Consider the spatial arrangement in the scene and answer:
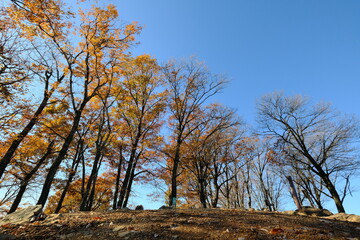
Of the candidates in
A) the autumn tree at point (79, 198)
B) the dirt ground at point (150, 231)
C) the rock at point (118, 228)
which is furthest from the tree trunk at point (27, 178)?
the rock at point (118, 228)

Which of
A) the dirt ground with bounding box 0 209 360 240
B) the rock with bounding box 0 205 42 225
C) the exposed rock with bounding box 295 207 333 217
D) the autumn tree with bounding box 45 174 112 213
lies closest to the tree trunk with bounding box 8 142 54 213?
the autumn tree with bounding box 45 174 112 213

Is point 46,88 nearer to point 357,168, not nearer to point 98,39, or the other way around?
point 98,39

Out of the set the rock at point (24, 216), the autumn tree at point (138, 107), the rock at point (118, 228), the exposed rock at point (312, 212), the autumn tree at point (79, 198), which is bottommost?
the rock at point (118, 228)

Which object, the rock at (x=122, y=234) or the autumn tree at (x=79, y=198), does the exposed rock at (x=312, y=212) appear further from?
the autumn tree at (x=79, y=198)

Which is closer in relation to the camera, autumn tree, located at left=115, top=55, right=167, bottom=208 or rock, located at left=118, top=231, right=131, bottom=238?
rock, located at left=118, top=231, right=131, bottom=238

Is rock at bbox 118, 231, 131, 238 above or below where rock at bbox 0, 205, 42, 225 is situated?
below

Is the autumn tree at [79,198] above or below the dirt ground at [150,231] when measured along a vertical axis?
above

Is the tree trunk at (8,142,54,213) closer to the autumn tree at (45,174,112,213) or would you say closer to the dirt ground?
the autumn tree at (45,174,112,213)

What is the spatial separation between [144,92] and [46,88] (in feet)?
23.4

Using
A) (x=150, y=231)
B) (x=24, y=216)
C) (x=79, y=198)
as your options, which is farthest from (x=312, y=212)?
(x=79, y=198)

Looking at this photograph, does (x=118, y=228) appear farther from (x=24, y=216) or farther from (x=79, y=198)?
(x=79, y=198)

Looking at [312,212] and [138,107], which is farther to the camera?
[138,107]

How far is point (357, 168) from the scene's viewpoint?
44.2 ft

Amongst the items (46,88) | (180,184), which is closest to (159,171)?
(180,184)
